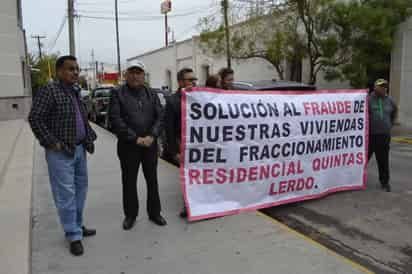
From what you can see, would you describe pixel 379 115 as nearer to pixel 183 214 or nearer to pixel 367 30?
pixel 183 214

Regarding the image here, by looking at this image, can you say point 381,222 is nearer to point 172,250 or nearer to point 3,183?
point 172,250

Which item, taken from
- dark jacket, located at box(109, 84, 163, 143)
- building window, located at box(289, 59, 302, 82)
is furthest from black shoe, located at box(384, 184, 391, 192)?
building window, located at box(289, 59, 302, 82)

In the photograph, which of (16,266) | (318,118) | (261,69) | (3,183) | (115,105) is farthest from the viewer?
(261,69)

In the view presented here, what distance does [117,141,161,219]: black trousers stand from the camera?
3971 mm

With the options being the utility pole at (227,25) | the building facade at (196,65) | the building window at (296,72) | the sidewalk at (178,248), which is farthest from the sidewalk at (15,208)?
the building window at (296,72)

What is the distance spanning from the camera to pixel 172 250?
11.7 ft

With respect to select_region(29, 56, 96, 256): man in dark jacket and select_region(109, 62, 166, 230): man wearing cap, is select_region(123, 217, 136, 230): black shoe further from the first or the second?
select_region(29, 56, 96, 256): man in dark jacket

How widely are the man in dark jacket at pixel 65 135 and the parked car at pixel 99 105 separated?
12.5 meters

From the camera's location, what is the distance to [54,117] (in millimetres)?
3328

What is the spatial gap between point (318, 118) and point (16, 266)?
153 inches

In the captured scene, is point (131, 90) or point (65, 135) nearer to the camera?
point (65, 135)

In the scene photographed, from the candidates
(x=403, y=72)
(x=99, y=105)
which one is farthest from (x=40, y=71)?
(x=403, y=72)

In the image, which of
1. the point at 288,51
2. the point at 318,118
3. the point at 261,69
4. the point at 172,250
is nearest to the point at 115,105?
the point at 172,250

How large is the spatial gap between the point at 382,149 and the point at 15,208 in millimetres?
5191
